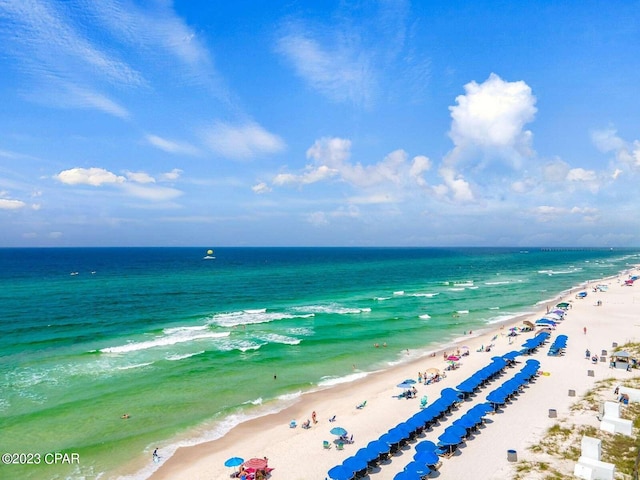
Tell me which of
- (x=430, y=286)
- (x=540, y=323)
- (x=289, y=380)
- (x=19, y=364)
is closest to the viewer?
(x=289, y=380)

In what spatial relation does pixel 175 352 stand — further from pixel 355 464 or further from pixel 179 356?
pixel 355 464

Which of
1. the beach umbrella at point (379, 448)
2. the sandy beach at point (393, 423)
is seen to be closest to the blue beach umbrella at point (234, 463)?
the sandy beach at point (393, 423)

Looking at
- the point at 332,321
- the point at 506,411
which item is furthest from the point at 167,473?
the point at 332,321

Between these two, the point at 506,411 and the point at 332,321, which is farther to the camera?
the point at 332,321

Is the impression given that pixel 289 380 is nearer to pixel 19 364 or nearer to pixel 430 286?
pixel 19 364

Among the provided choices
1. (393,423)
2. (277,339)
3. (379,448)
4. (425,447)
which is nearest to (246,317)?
(277,339)

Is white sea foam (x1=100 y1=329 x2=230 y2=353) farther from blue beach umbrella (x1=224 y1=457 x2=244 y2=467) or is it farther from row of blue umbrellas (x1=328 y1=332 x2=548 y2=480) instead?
row of blue umbrellas (x1=328 y1=332 x2=548 y2=480)
